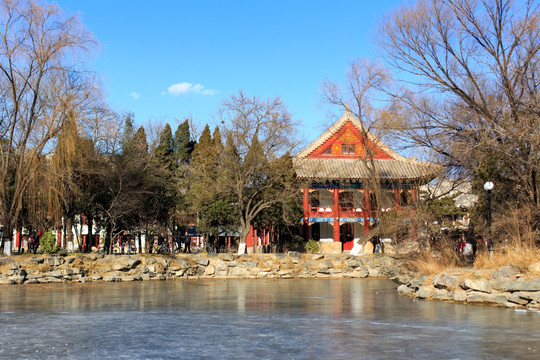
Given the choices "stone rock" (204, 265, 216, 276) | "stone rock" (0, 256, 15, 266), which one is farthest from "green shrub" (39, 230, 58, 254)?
"stone rock" (204, 265, 216, 276)

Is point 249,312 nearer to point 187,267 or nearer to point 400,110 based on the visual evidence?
point 400,110

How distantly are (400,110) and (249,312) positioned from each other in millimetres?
12979

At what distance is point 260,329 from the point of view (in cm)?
1163

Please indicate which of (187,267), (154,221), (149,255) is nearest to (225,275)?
(187,267)

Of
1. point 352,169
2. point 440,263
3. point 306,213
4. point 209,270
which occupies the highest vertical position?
point 352,169

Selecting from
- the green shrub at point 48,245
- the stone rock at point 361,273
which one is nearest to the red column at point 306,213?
the stone rock at point 361,273

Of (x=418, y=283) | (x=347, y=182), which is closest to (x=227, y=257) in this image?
(x=347, y=182)

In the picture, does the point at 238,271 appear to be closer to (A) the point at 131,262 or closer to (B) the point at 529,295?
(A) the point at 131,262

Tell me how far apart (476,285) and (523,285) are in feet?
4.91

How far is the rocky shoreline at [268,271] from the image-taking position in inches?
631

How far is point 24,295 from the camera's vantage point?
20062mm

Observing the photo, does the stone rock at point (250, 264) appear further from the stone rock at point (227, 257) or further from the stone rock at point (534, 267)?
the stone rock at point (534, 267)

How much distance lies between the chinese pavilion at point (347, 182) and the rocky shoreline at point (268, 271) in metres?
5.77

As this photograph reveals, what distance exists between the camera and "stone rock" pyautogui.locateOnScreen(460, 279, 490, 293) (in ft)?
52.1
